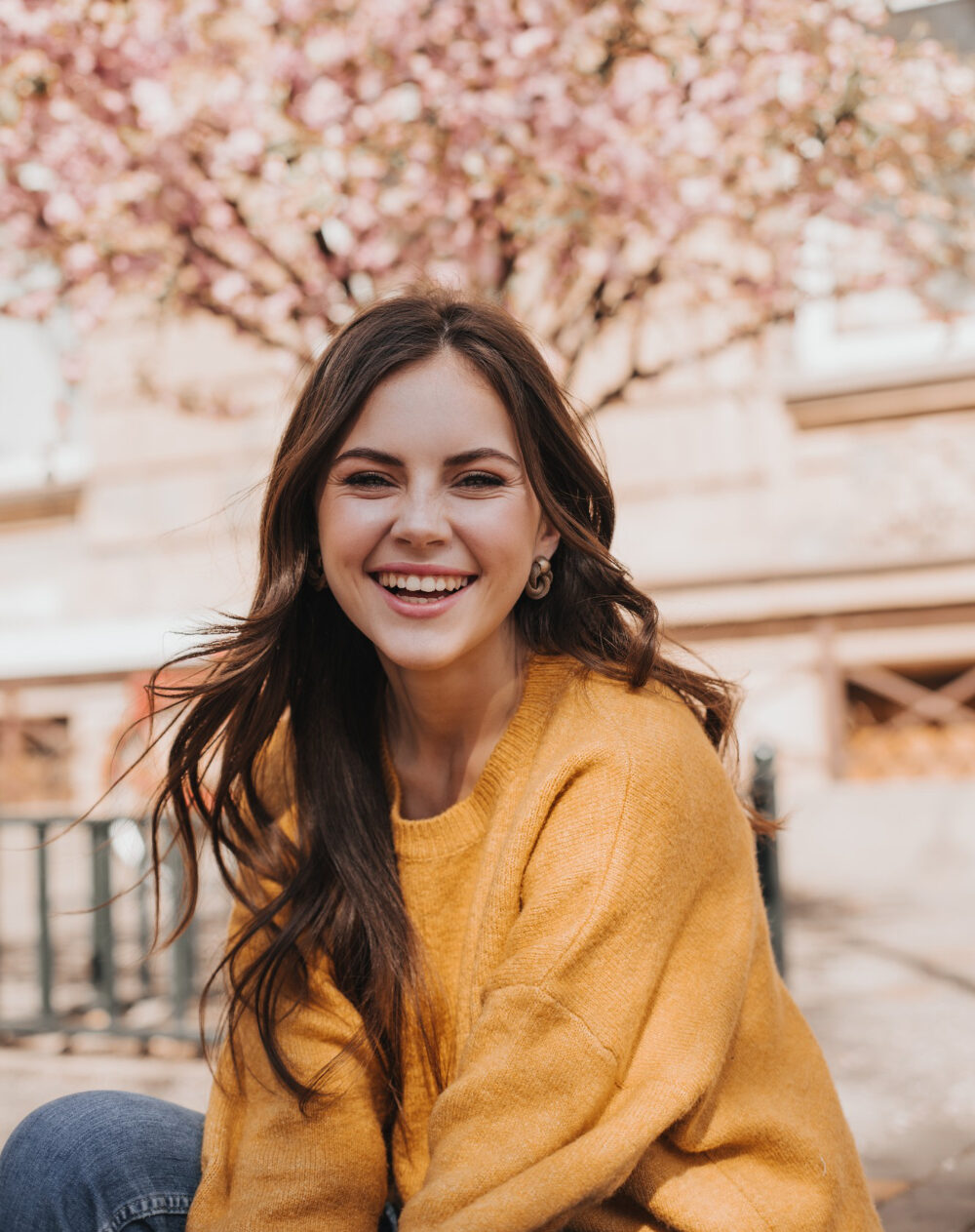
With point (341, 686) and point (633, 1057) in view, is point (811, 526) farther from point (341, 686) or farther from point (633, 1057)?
point (633, 1057)

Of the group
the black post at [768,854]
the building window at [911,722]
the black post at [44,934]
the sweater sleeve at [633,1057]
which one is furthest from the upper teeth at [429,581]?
the building window at [911,722]

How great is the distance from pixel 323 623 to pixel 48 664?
310 inches

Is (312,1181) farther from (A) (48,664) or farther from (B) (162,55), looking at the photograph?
(A) (48,664)

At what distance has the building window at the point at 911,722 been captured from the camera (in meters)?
7.82

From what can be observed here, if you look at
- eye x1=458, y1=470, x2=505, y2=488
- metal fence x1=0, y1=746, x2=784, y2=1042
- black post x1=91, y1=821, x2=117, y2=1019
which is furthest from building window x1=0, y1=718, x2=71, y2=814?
eye x1=458, y1=470, x2=505, y2=488

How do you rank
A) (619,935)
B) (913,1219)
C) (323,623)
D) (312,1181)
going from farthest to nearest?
(913,1219) < (323,623) < (312,1181) < (619,935)

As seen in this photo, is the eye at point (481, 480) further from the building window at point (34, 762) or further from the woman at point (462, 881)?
the building window at point (34, 762)

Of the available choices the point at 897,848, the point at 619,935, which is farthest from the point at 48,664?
the point at 619,935

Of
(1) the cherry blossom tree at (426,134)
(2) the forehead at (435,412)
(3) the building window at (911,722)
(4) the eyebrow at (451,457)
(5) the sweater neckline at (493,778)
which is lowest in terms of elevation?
(3) the building window at (911,722)

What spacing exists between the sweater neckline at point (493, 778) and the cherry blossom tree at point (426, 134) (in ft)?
7.94

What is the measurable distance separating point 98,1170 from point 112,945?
9.14 feet

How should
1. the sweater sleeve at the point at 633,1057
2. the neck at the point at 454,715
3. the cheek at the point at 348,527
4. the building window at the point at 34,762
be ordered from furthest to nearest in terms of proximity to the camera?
the building window at the point at 34,762, the neck at the point at 454,715, the cheek at the point at 348,527, the sweater sleeve at the point at 633,1057

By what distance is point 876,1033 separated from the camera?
4156mm

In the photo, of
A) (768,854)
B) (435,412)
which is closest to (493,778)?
(435,412)
